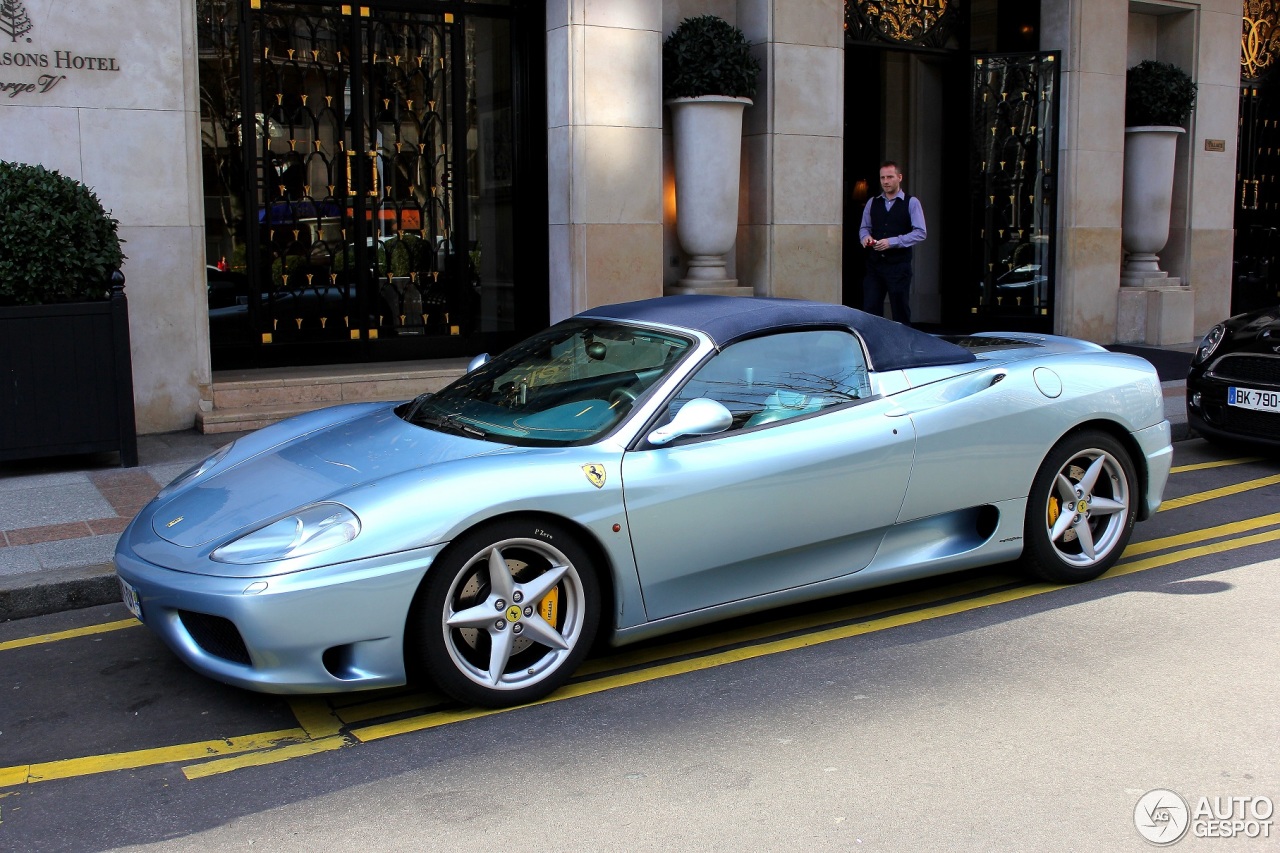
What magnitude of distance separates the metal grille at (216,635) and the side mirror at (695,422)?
155 centimetres

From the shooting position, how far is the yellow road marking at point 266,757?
397 cm

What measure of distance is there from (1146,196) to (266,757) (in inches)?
525

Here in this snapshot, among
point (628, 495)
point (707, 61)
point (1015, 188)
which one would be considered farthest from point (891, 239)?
point (628, 495)

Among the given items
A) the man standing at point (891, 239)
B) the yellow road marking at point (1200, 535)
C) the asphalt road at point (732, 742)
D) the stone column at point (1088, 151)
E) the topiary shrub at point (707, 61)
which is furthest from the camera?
the stone column at point (1088, 151)

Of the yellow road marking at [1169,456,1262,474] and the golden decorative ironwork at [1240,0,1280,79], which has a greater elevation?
the golden decorative ironwork at [1240,0,1280,79]

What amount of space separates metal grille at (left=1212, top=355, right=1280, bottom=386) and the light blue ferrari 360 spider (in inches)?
110

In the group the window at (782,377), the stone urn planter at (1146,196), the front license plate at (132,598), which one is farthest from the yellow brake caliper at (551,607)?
the stone urn planter at (1146,196)

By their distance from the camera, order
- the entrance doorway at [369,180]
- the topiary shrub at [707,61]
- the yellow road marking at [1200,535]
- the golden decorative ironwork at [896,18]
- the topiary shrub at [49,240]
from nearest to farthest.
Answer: the yellow road marking at [1200,535], the topiary shrub at [49,240], the entrance doorway at [369,180], the topiary shrub at [707,61], the golden decorative ironwork at [896,18]

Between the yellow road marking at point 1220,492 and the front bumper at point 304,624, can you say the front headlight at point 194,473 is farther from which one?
the yellow road marking at point 1220,492

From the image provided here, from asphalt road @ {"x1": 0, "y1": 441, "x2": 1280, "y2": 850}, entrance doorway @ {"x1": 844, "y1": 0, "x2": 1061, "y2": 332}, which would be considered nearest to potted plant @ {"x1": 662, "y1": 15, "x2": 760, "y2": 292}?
entrance doorway @ {"x1": 844, "y1": 0, "x2": 1061, "y2": 332}

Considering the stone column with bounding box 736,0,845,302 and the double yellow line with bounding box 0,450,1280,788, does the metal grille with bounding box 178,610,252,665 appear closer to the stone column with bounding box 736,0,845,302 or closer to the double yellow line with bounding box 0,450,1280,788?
the double yellow line with bounding box 0,450,1280,788

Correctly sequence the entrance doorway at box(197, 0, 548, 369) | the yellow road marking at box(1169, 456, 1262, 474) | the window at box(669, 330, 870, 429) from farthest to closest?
the entrance doorway at box(197, 0, 548, 369) < the yellow road marking at box(1169, 456, 1262, 474) < the window at box(669, 330, 870, 429)

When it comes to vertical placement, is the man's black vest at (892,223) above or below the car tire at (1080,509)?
above

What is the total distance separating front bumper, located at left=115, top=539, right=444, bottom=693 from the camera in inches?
157
